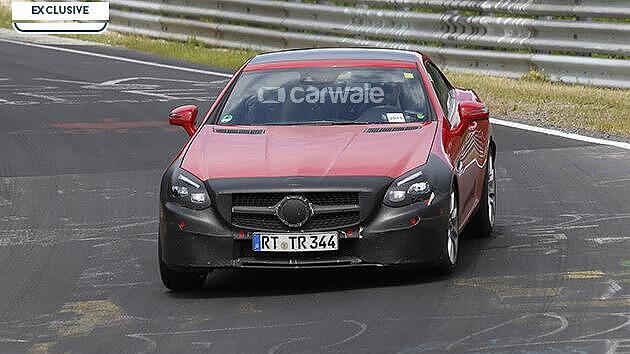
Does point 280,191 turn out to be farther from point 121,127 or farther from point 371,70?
point 121,127

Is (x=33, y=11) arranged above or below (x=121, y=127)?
below

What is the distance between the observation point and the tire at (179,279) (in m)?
9.66

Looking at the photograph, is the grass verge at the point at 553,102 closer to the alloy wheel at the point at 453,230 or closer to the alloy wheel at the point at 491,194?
the alloy wheel at the point at 491,194

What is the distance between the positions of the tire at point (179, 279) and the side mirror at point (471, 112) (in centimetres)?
214

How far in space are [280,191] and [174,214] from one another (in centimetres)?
66

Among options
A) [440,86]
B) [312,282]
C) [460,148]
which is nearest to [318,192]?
[312,282]

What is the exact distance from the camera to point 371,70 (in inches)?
441

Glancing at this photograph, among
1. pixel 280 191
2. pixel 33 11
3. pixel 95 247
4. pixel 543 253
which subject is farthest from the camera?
pixel 33 11

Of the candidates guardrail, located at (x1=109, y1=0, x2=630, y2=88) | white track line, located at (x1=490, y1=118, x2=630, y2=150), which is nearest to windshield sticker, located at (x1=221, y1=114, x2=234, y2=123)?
white track line, located at (x1=490, y1=118, x2=630, y2=150)

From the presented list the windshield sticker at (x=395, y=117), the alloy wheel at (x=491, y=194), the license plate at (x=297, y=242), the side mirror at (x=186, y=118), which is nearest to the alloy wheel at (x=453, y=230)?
the license plate at (x=297, y=242)

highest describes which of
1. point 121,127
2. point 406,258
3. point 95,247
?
point 406,258

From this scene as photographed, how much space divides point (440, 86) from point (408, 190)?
86.6 inches

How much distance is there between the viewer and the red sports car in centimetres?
945

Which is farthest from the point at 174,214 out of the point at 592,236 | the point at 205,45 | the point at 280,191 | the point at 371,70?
the point at 205,45
